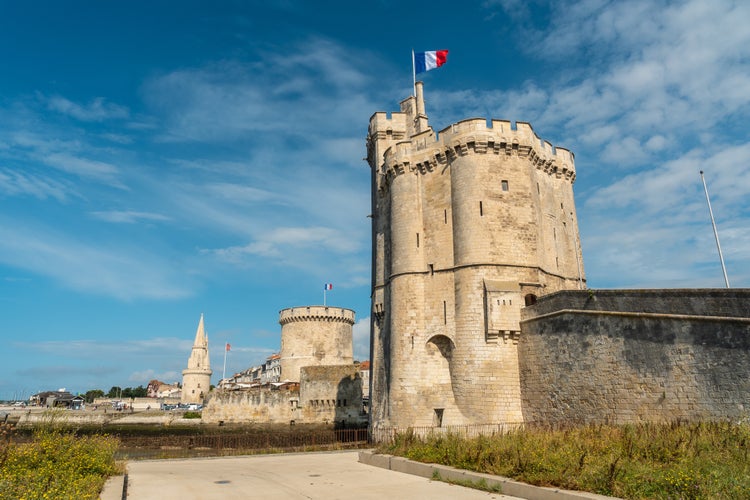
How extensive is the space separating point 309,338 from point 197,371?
36263 millimetres

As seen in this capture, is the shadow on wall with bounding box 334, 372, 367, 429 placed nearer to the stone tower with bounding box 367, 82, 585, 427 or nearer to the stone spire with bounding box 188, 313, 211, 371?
the stone tower with bounding box 367, 82, 585, 427

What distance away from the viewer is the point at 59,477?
8.50m

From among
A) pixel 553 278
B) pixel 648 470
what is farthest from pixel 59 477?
pixel 553 278

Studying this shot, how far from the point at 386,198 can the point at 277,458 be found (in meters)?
16.2

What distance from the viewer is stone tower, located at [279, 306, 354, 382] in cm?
5925

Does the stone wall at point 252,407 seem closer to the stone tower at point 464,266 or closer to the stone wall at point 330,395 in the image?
the stone wall at point 330,395

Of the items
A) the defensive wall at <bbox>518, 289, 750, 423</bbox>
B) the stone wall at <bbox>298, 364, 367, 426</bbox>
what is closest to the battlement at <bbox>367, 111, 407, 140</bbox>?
the defensive wall at <bbox>518, 289, 750, 423</bbox>

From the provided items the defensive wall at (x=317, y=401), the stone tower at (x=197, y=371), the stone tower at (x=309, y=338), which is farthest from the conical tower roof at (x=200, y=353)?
the defensive wall at (x=317, y=401)

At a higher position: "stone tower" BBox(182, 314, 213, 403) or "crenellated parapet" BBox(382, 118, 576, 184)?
"crenellated parapet" BBox(382, 118, 576, 184)

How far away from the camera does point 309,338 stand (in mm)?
59344

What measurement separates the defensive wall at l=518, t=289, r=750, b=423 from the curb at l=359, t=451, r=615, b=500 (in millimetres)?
8096

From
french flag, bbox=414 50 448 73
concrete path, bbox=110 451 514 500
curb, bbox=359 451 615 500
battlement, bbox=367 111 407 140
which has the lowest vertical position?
concrete path, bbox=110 451 514 500

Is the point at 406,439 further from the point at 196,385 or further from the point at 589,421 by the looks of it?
the point at 196,385

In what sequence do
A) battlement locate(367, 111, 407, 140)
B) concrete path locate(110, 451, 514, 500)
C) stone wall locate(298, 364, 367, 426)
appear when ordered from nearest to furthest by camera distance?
1. concrete path locate(110, 451, 514, 500)
2. battlement locate(367, 111, 407, 140)
3. stone wall locate(298, 364, 367, 426)
